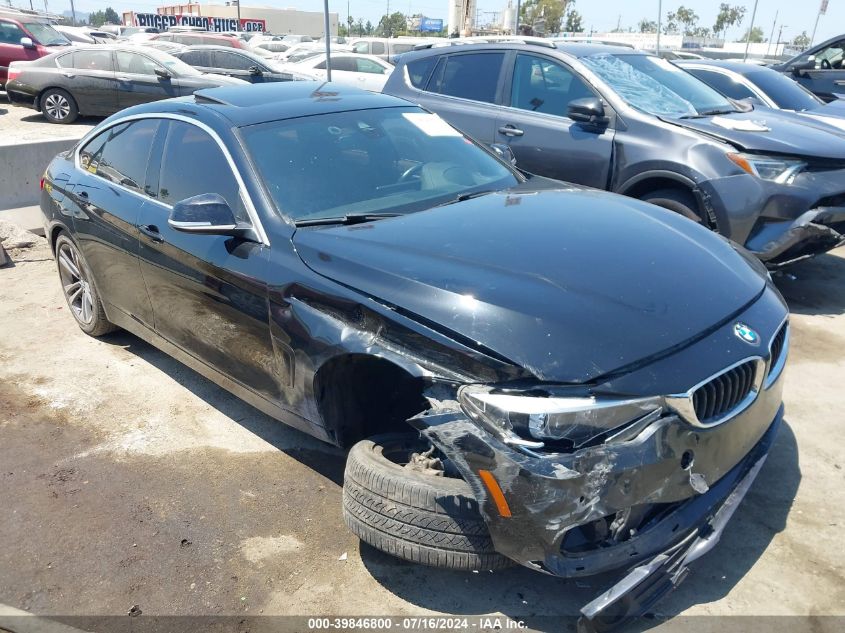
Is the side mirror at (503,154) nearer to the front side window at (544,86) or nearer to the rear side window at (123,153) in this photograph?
the front side window at (544,86)

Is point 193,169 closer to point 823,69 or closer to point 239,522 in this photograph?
point 239,522

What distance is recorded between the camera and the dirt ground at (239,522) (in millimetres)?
2789

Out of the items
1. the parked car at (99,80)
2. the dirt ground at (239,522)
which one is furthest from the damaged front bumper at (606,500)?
the parked car at (99,80)

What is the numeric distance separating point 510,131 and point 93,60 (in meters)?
11.0

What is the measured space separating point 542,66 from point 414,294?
14.4 feet

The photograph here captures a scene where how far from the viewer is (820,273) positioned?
641cm

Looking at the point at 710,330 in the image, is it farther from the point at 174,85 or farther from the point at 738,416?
the point at 174,85

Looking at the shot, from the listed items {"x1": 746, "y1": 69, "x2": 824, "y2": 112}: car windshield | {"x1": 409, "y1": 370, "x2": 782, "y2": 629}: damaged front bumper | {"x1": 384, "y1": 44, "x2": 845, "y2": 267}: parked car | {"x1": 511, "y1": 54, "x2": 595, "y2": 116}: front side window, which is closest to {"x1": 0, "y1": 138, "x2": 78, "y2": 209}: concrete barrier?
{"x1": 384, "y1": 44, "x2": 845, "y2": 267}: parked car

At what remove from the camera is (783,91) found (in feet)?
29.7

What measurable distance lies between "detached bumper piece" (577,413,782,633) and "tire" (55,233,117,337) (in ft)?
12.6

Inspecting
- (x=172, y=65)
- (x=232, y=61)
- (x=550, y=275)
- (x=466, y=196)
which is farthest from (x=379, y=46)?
(x=550, y=275)

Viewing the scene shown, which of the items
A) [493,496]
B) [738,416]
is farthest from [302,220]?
[738,416]

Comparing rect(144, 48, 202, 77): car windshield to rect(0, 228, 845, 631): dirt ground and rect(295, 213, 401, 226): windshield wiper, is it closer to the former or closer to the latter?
rect(0, 228, 845, 631): dirt ground

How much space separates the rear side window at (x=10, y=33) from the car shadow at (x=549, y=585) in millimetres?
18011
